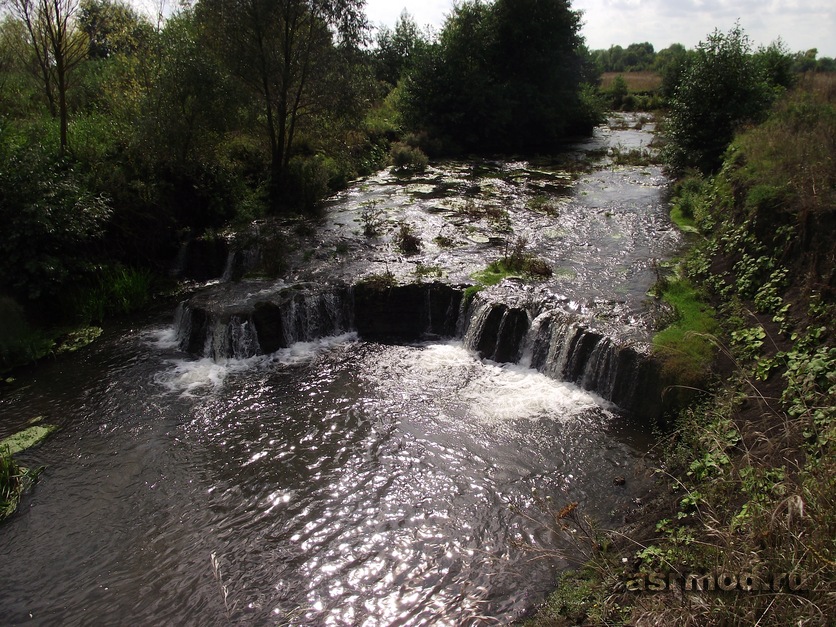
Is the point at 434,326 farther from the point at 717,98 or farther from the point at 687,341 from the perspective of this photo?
the point at 717,98

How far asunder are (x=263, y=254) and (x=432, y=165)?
1535cm

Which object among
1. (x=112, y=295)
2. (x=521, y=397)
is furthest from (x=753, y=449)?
(x=112, y=295)

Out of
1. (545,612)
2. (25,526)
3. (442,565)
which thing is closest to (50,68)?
(25,526)

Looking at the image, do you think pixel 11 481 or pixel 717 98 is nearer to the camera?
pixel 11 481

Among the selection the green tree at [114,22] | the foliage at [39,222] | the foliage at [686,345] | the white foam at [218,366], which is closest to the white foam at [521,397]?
Answer: the foliage at [686,345]

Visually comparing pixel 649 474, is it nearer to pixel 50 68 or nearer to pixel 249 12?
pixel 249 12

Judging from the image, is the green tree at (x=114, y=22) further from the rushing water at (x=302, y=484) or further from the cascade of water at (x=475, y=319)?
the cascade of water at (x=475, y=319)

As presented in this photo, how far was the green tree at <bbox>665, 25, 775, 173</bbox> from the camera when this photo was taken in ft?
64.3

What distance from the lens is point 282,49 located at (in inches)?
769

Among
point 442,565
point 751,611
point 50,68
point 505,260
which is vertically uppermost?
point 50,68

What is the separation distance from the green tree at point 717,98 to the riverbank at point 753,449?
4386 millimetres

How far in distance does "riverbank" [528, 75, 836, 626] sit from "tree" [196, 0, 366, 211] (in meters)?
14.8

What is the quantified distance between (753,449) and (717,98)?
17.7 meters

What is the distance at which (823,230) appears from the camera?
399 inches
